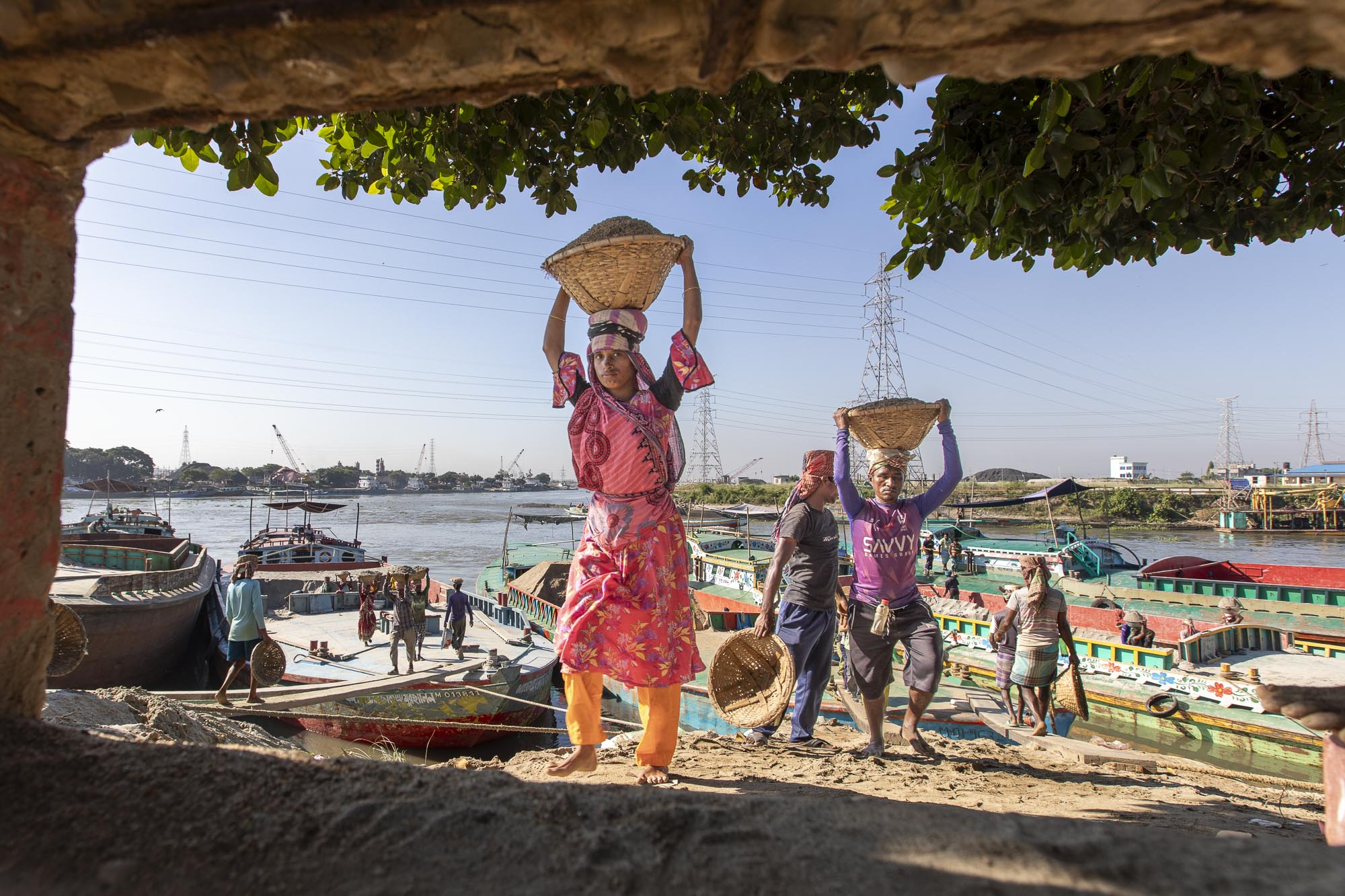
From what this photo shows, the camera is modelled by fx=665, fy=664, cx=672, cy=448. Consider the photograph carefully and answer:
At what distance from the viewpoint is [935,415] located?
4.17 metres

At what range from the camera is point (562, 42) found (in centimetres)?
112

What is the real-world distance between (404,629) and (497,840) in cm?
991

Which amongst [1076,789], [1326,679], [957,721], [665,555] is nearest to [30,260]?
[665,555]

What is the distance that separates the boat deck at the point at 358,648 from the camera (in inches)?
394

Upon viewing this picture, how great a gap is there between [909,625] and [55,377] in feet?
12.4

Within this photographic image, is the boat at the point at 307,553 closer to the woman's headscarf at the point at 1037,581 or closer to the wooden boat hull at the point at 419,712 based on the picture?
the wooden boat hull at the point at 419,712

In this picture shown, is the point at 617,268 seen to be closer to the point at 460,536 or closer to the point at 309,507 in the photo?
the point at 309,507

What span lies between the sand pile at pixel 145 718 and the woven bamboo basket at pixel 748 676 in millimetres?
2178

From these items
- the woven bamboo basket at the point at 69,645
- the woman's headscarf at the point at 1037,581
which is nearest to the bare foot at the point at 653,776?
the woven bamboo basket at the point at 69,645

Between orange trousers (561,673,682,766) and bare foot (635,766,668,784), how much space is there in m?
0.02

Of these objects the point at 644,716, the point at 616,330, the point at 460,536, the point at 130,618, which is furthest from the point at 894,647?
the point at 460,536

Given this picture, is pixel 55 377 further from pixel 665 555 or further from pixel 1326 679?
pixel 1326 679

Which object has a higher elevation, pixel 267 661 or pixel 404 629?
pixel 267 661

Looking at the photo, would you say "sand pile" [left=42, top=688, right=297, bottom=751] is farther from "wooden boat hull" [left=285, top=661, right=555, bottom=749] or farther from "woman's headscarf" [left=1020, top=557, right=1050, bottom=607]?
"woman's headscarf" [left=1020, top=557, right=1050, bottom=607]
